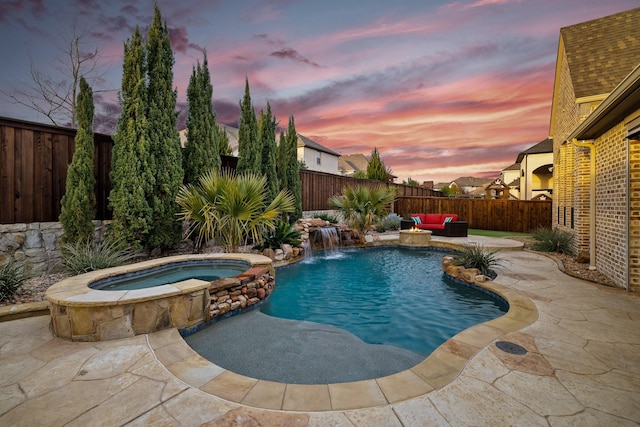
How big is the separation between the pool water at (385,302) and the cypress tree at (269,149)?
3.63 metres

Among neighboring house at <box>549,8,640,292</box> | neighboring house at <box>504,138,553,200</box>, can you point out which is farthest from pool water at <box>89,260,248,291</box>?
neighboring house at <box>504,138,553,200</box>

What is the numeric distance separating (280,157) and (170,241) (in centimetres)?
553

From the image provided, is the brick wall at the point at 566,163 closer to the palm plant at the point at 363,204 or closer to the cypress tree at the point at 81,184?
the palm plant at the point at 363,204

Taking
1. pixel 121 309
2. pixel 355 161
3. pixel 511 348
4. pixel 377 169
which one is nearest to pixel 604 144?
pixel 511 348

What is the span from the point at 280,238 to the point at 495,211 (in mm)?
13008

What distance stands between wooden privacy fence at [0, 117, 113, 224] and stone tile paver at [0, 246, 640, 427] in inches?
129

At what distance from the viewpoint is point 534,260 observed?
7.11m

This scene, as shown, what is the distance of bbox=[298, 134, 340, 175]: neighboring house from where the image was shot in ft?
78.4

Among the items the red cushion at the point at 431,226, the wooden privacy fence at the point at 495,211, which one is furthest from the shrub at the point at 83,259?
the wooden privacy fence at the point at 495,211

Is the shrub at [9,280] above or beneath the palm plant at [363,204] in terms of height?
beneath

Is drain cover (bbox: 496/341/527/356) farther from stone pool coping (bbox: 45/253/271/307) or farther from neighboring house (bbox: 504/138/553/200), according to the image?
neighboring house (bbox: 504/138/553/200)

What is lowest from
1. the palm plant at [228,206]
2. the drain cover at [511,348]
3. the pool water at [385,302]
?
the pool water at [385,302]

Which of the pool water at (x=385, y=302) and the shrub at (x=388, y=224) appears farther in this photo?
the shrub at (x=388, y=224)

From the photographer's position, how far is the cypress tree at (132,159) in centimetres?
580
